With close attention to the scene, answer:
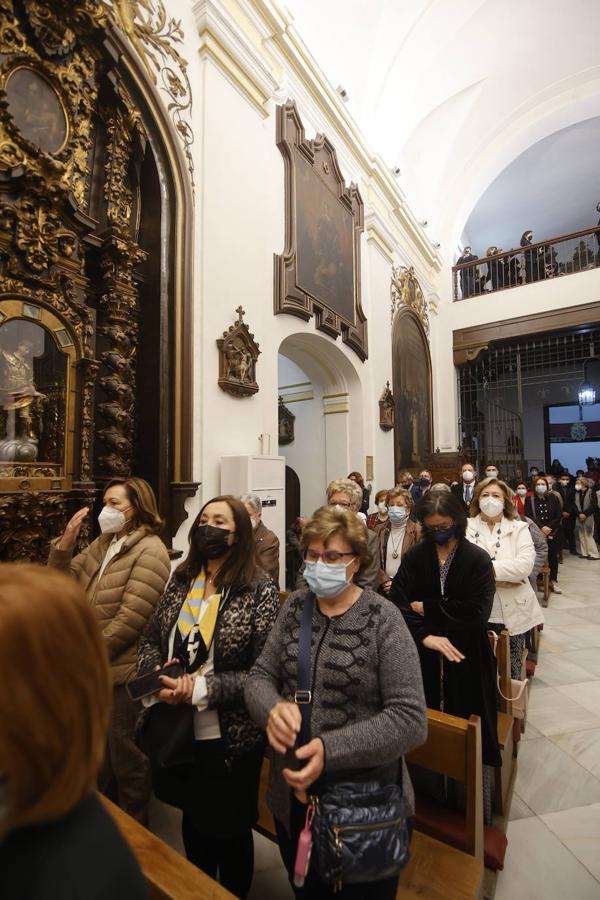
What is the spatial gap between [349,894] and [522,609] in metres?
2.51

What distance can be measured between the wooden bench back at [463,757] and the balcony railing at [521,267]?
42.6 ft

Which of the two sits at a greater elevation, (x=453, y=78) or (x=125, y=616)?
(x=453, y=78)

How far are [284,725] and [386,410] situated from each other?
830cm

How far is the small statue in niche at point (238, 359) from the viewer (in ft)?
16.4

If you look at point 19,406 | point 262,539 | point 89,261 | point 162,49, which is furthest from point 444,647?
point 162,49

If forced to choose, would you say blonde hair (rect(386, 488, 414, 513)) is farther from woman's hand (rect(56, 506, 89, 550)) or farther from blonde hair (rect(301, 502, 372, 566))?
woman's hand (rect(56, 506, 89, 550))

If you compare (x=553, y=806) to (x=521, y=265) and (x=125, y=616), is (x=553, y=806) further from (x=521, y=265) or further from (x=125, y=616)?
(x=521, y=265)

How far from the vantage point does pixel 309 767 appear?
1.22 metres

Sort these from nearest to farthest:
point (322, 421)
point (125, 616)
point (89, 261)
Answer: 1. point (125, 616)
2. point (89, 261)
3. point (322, 421)

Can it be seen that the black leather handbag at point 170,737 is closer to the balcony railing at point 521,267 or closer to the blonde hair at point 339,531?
the blonde hair at point 339,531

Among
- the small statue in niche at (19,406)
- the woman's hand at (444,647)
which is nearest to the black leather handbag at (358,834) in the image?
the woman's hand at (444,647)

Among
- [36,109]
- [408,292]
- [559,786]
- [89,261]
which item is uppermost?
[408,292]

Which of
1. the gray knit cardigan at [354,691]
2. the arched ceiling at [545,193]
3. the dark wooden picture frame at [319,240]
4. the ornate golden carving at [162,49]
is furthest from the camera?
the arched ceiling at [545,193]

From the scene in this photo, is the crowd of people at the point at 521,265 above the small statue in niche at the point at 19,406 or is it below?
above
